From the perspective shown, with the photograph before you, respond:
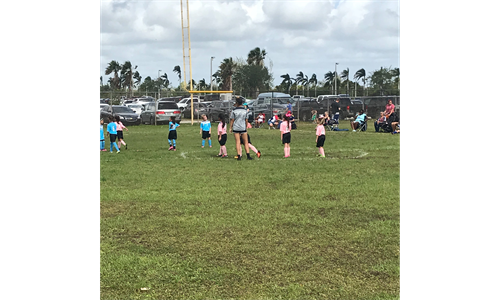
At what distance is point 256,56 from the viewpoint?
253 feet

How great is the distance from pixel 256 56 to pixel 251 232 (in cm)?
7149

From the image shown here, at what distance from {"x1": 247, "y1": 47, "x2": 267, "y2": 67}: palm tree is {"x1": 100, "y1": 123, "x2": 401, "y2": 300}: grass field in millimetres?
63198

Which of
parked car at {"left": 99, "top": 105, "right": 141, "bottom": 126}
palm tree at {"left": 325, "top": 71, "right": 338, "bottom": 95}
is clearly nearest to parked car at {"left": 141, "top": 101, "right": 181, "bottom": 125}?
parked car at {"left": 99, "top": 105, "right": 141, "bottom": 126}

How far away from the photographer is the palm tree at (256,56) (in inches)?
2997

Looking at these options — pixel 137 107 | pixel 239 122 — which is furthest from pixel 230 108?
pixel 239 122

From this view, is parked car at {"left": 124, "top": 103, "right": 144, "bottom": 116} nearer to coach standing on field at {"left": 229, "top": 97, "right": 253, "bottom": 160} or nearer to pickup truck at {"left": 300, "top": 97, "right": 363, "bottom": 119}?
pickup truck at {"left": 300, "top": 97, "right": 363, "bottom": 119}

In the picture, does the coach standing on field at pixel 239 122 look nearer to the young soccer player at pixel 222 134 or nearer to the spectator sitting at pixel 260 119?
the young soccer player at pixel 222 134

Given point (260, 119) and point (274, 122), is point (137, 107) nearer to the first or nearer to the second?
point (260, 119)
